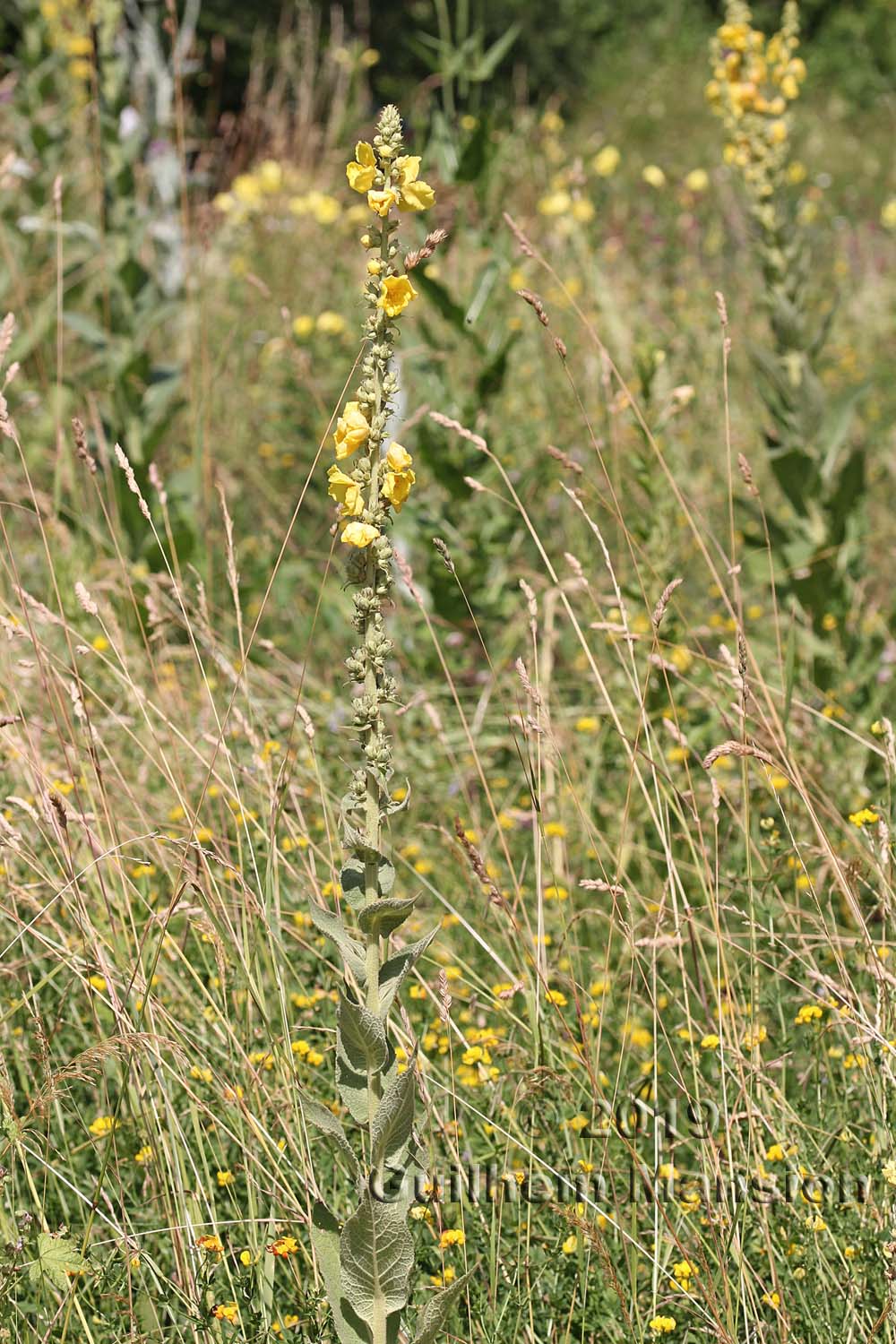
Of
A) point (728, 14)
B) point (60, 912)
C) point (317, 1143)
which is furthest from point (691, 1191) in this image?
point (728, 14)

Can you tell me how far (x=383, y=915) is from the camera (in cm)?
132

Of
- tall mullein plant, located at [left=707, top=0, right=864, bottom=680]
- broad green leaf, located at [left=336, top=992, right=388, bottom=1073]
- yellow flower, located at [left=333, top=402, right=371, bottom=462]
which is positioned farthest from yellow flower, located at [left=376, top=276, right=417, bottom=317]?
tall mullein plant, located at [left=707, top=0, right=864, bottom=680]

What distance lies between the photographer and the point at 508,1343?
159cm

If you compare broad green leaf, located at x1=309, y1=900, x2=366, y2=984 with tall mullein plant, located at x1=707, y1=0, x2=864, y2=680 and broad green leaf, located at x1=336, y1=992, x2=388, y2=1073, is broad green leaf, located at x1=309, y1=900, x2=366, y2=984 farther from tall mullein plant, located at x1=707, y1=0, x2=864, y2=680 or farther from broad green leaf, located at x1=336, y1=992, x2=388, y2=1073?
tall mullein plant, located at x1=707, y1=0, x2=864, y2=680

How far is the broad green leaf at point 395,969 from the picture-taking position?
1341mm

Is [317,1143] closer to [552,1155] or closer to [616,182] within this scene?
[552,1155]

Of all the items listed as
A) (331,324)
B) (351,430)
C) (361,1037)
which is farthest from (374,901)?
(331,324)

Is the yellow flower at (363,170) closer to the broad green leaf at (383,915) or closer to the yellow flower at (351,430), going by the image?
the yellow flower at (351,430)

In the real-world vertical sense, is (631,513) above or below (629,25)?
below

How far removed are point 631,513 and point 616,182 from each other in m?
6.02

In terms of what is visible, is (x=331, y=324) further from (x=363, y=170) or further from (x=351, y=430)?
(x=351, y=430)

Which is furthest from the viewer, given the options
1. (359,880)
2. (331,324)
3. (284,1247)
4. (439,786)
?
(331,324)

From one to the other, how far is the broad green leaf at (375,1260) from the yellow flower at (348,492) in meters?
0.66

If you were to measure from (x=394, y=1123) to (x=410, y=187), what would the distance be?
3.10 feet
